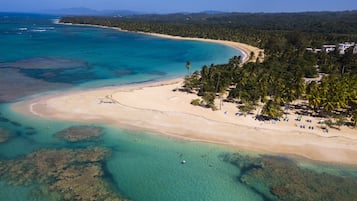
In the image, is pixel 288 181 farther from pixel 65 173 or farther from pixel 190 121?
pixel 65 173

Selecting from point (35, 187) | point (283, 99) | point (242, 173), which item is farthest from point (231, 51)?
point (35, 187)

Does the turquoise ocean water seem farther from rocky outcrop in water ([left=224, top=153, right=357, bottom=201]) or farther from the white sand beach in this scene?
the white sand beach

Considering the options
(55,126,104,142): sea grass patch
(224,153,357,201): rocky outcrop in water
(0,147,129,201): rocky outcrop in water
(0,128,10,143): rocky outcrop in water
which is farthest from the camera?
(55,126,104,142): sea grass patch

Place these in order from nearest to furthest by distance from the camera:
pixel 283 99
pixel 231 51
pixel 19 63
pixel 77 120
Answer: pixel 77 120, pixel 283 99, pixel 19 63, pixel 231 51

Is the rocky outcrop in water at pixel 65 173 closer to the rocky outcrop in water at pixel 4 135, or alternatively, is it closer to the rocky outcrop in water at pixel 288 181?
the rocky outcrop in water at pixel 4 135

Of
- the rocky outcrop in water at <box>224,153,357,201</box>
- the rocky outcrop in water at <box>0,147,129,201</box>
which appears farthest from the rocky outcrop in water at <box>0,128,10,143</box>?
the rocky outcrop in water at <box>224,153,357,201</box>

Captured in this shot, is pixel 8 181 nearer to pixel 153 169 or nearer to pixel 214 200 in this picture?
pixel 153 169

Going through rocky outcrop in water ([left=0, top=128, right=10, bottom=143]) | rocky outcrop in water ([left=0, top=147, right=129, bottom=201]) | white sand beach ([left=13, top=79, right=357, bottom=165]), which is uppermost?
white sand beach ([left=13, top=79, right=357, bottom=165])
